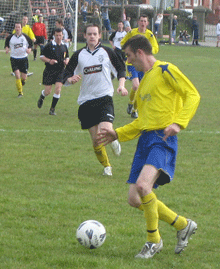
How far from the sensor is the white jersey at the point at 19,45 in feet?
57.8

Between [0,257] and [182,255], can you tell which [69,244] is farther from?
[182,255]

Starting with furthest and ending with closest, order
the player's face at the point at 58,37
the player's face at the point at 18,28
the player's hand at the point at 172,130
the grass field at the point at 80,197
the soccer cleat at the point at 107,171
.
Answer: the player's face at the point at 18,28 < the player's face at the point at 58,37 < the soccer cleat at the point at 107,171 < the grass field at the point at 80,197 < the player's hand at the point at 172,130

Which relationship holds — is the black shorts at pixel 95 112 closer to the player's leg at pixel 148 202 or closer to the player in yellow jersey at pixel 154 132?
the player in yellow jersey at pixel 154 132

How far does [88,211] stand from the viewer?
6.89 metres

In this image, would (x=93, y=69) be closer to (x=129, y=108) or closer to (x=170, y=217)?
(x=170, y=217)

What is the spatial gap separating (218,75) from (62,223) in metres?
18.3

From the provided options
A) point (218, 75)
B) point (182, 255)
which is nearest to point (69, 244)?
point (182, 255)

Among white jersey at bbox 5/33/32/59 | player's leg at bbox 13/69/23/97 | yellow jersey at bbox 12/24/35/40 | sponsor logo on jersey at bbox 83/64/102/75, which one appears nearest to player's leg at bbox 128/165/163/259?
sponsor logo on jersey at bbox 83/64/102/75

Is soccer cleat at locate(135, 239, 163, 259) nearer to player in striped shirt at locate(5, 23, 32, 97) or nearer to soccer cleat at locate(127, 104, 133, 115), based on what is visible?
soccer cleat at locate(127, 104, 133, 115)

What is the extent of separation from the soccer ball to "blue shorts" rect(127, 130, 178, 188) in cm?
59

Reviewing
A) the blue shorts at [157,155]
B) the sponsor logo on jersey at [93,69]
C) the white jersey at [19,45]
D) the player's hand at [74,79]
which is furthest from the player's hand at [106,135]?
the white jersey at [19,45]

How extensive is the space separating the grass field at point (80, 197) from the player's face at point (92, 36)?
6.57 feet

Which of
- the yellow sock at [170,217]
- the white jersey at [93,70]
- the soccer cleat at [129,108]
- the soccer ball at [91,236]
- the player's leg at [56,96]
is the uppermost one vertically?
the white jersey at [93,70]

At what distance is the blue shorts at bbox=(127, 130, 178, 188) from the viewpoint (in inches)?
209
